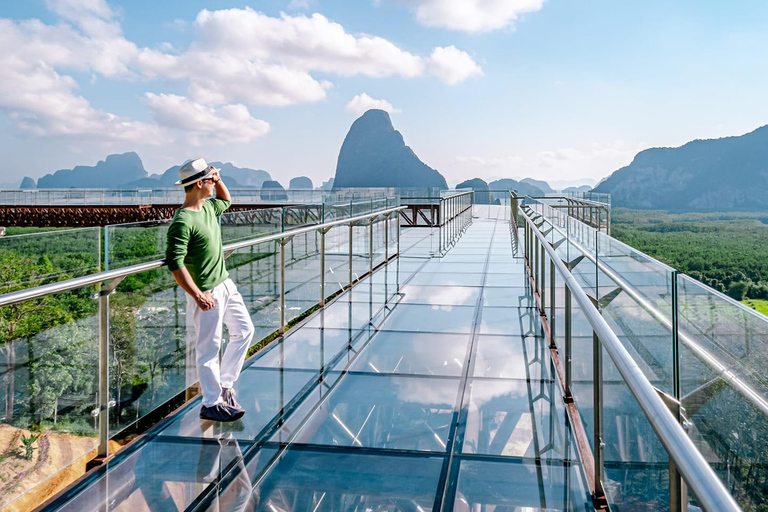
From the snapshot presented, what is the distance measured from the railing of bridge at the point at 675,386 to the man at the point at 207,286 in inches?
74.1

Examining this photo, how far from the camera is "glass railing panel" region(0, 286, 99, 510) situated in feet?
7.87

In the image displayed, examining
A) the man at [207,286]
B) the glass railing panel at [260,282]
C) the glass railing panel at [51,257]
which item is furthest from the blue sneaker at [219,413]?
the glass railing panel at [260,282]

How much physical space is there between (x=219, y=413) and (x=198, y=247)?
34.8 inches

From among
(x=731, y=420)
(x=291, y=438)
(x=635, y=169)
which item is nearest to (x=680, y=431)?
(x=731, y=420)

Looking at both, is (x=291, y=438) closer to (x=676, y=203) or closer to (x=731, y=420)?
(x=731, y=420)

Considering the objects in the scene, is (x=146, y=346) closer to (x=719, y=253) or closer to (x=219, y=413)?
(x=219, y=413)

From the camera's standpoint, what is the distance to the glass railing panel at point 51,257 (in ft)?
12.0

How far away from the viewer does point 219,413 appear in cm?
322

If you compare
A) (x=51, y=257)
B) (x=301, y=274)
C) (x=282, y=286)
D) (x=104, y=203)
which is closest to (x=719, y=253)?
(x=301, y=274)

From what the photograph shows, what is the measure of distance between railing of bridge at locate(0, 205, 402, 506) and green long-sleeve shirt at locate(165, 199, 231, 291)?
6.8 inches

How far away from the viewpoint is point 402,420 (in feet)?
10.5

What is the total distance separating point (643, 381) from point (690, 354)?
0.43ft

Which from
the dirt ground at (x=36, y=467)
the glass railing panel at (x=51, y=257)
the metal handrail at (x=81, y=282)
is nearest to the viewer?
the metal handrail at (x=81, y=282)

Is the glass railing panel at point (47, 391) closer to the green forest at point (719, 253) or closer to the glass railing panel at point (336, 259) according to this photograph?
the green forest at point (719, 253)
